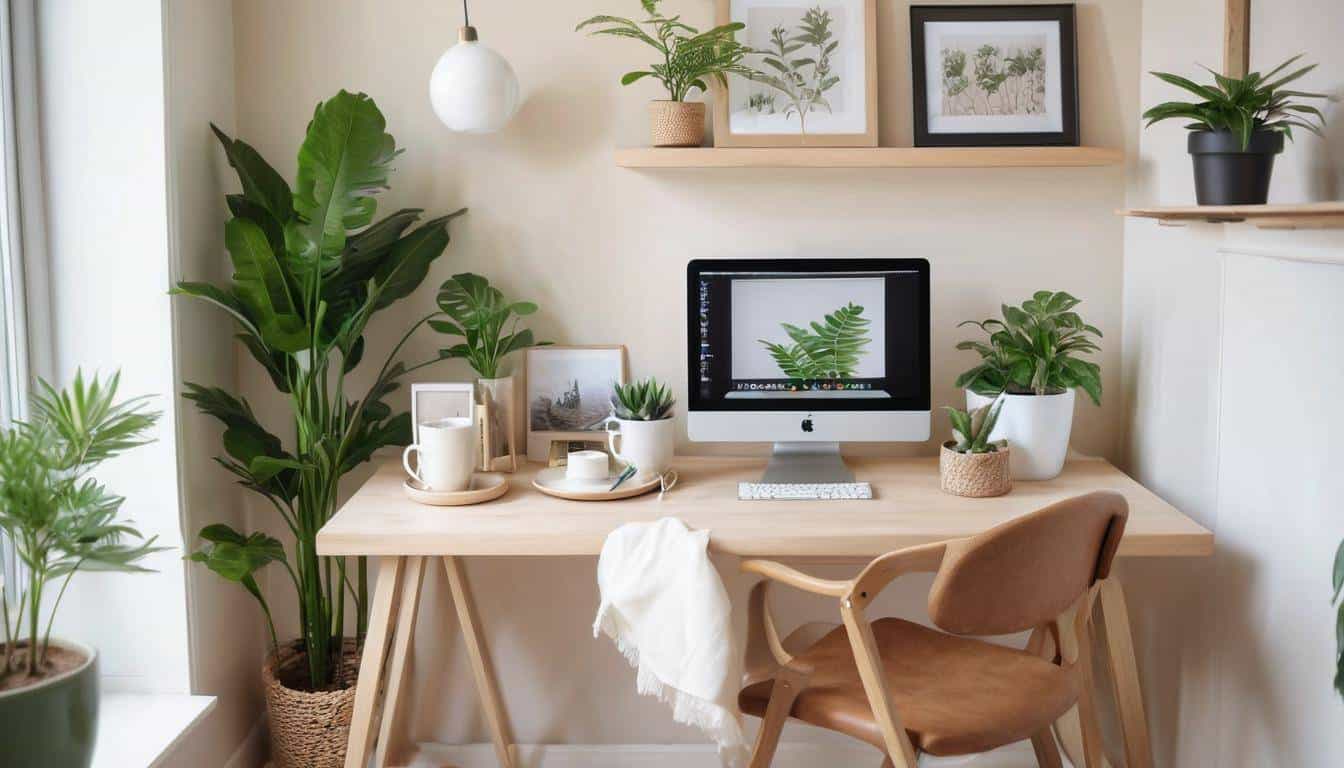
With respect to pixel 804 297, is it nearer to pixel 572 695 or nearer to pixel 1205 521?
pixel 1205 521

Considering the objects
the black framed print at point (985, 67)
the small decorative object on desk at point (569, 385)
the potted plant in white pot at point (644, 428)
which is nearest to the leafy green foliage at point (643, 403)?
the potted plant in white pot at point (644, 428)

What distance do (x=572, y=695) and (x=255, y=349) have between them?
1086 mm

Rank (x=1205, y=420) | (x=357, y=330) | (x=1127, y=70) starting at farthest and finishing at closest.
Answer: (x=1127, y=70), (x=357, y=330), (x=1205, y=420)

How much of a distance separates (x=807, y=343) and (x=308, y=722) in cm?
134

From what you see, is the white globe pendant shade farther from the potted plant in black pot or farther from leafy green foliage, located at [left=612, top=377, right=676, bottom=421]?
the potted plant in black pot

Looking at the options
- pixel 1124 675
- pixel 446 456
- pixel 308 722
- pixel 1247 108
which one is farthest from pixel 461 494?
pixel 1247 108

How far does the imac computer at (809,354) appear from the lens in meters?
2.65

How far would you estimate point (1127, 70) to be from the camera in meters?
2.75

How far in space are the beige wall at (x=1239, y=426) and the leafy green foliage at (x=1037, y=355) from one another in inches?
7.2

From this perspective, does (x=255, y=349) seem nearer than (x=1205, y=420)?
No

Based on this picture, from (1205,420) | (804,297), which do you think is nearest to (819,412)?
(804,297)

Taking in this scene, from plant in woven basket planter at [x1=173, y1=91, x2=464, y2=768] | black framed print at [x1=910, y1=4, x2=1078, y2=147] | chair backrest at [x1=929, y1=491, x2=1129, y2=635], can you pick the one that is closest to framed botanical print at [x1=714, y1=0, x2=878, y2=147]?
black framed print at [x1=910, y1=4, x2=1078, y2=147]

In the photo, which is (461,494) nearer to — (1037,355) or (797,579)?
(797,579)

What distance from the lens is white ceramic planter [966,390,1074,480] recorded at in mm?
2566
